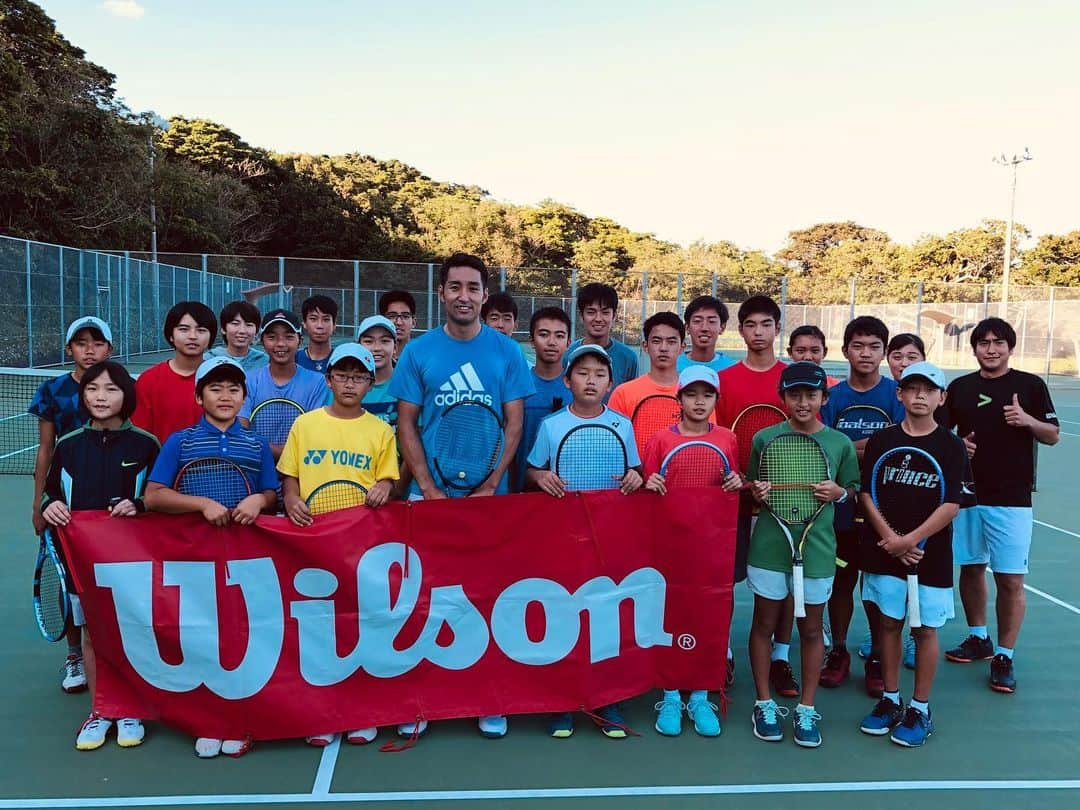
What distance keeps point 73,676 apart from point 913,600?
4240 mm

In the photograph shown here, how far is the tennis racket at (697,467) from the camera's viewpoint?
161 inches

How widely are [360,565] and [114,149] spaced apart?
89.6 ft

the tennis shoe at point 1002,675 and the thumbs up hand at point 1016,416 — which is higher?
the thumbs up hand at point 1016,416

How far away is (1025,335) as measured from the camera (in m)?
28.9

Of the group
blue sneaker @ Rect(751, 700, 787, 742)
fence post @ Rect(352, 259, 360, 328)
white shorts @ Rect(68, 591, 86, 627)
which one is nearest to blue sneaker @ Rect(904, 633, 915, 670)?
blue sneaker @ Rect(751, 700, 787, 742)

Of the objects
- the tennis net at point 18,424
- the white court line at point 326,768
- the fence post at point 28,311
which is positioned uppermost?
the fence post at point 28,311

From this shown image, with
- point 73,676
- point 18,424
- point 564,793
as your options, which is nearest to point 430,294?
point 18,424

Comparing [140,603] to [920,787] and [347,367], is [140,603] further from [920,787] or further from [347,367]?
[920,787]

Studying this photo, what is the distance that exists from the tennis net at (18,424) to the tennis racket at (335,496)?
209 inches

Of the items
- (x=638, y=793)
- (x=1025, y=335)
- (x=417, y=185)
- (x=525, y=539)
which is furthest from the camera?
(x=417, y=185)

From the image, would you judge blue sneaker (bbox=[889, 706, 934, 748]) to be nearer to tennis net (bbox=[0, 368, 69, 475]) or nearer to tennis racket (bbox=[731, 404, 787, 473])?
tennis racket (bbox=[731, 404, 787, 473])

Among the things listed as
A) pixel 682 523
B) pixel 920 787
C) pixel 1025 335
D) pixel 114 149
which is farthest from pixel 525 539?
pixel 1025 335

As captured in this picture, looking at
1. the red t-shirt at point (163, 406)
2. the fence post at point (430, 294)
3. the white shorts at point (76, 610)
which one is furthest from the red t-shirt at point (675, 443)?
the fence post at point (430, 294)

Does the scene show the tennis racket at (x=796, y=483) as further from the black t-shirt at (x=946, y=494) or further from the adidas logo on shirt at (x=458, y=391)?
the adidas logo on shirt at (x=458, y=391)
